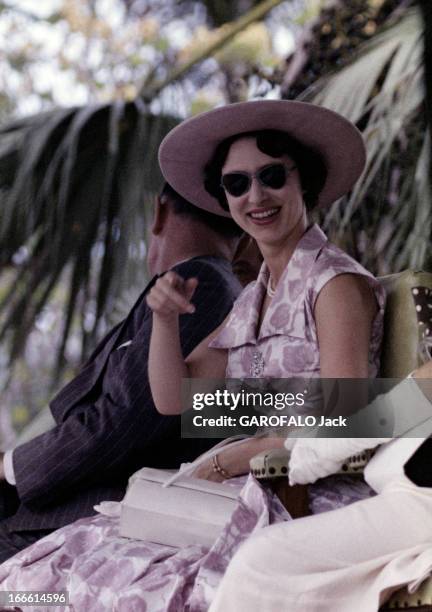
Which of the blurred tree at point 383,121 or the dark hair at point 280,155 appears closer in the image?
the dark hair at point 280,155

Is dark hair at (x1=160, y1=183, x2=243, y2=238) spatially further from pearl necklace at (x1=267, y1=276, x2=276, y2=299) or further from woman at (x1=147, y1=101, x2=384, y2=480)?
pearl necklace at (x1=267, y1=276, x2=276, y2=299)

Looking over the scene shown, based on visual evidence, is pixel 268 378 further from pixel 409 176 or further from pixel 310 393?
pixel 409 176

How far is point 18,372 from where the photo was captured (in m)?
4.18

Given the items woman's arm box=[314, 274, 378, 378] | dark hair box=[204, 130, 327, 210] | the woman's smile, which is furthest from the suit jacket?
woman's arm box=[314, 274, 378, 378]

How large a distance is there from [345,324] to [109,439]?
2.44 ft

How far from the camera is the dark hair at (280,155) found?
234cm

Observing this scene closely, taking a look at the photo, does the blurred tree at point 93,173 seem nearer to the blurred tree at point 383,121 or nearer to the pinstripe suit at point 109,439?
the blurred tree at point 383,121

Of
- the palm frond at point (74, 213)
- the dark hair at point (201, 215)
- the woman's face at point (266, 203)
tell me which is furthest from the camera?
the palm frond at point (74, 213)

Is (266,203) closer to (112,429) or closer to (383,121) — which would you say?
(112,429)

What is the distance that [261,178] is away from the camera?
2.29m

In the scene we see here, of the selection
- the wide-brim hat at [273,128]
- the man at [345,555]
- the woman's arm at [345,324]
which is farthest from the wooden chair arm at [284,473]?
the wide-brim hat at [273,128]

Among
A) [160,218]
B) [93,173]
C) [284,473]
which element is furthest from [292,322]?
[93,173]

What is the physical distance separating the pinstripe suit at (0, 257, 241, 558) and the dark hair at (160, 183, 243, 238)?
0.45 feet

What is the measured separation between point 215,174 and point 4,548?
1.04 meters
